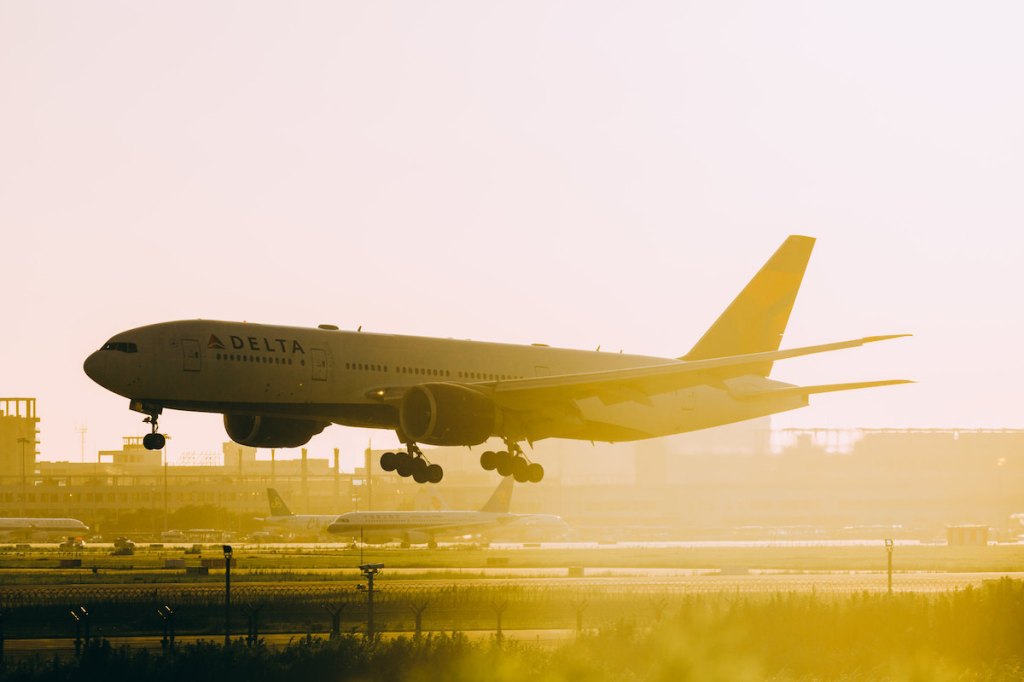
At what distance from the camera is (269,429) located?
57.0 m

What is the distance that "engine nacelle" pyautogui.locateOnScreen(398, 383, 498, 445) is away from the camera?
53656mm

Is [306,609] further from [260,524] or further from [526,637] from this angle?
[260,524]

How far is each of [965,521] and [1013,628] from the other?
128006 mm

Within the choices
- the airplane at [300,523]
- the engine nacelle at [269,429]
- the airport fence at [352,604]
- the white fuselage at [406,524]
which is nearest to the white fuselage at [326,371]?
the engine nacelle at [269,429]

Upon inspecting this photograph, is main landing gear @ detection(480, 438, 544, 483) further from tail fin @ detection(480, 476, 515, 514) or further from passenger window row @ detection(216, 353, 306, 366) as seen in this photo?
tail fin @ detection(480, 476, 515, 514)

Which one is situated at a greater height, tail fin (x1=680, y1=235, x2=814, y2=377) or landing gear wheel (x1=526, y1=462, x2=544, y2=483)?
tail fin (x1=680, y1=235, x2=814, y2=377)

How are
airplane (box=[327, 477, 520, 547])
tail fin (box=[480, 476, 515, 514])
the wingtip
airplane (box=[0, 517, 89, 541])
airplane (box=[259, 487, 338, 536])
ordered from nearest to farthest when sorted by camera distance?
the wingtip < airplane (box=[327, 477, 520, 547]) < airplane (box=[259, 487, 338, 536]) < tail fin (box=[480, 476, 515, 514]) < airplane (box=[0, 517, 89, 541])

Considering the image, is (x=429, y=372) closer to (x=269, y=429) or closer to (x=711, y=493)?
(x=269, y=429)

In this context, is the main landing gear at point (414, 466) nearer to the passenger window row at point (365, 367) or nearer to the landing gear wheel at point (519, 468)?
the landing gear wheel at point (519, 468)

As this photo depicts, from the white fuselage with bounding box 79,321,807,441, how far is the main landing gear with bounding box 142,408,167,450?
79cm

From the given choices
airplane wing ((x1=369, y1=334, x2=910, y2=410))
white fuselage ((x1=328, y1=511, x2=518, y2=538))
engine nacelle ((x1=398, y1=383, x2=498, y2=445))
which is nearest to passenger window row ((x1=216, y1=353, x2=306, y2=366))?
airplane wing ((x1=369, y1=334, x2=910, y2=410))

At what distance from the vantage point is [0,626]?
46.8m

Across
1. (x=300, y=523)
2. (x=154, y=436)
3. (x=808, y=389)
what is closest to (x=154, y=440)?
(x=154, y=436)

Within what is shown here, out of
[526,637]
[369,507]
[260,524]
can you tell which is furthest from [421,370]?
[369,507]
